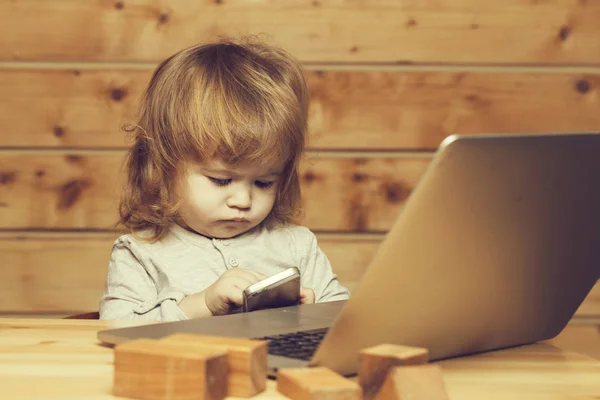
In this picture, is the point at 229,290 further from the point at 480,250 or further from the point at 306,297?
the point at 480,250

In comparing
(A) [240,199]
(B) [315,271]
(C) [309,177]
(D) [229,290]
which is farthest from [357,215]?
(D) [229,290]

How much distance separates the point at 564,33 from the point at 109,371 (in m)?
1.81

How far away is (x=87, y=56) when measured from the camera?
82.4 inches

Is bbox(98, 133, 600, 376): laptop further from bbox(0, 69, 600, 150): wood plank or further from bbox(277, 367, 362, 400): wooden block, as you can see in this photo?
bbox(0, 69, 600, 150): wood plank

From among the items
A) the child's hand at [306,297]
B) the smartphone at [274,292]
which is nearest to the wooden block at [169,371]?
the smartphone at [274,292]

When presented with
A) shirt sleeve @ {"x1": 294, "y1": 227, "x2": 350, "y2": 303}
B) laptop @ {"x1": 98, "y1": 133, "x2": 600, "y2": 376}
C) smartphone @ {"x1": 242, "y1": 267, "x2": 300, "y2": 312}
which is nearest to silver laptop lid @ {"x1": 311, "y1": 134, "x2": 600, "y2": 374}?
laptop @ {"x1": 98, "y1": 133, "x2": 600, "y2": 376}

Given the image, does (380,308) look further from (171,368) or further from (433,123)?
(433,123)

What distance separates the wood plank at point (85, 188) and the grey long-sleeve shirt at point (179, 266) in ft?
1.95

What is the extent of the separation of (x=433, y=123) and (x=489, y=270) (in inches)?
59.0

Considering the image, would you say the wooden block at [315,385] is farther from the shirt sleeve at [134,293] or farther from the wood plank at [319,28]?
the wood plank at [319,28]

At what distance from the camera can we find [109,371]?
0.63m

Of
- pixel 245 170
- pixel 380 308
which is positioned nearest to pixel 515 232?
pixel 380 308

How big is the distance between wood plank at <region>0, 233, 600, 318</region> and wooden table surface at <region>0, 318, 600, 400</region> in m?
1.28

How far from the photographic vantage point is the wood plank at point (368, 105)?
2080mm
